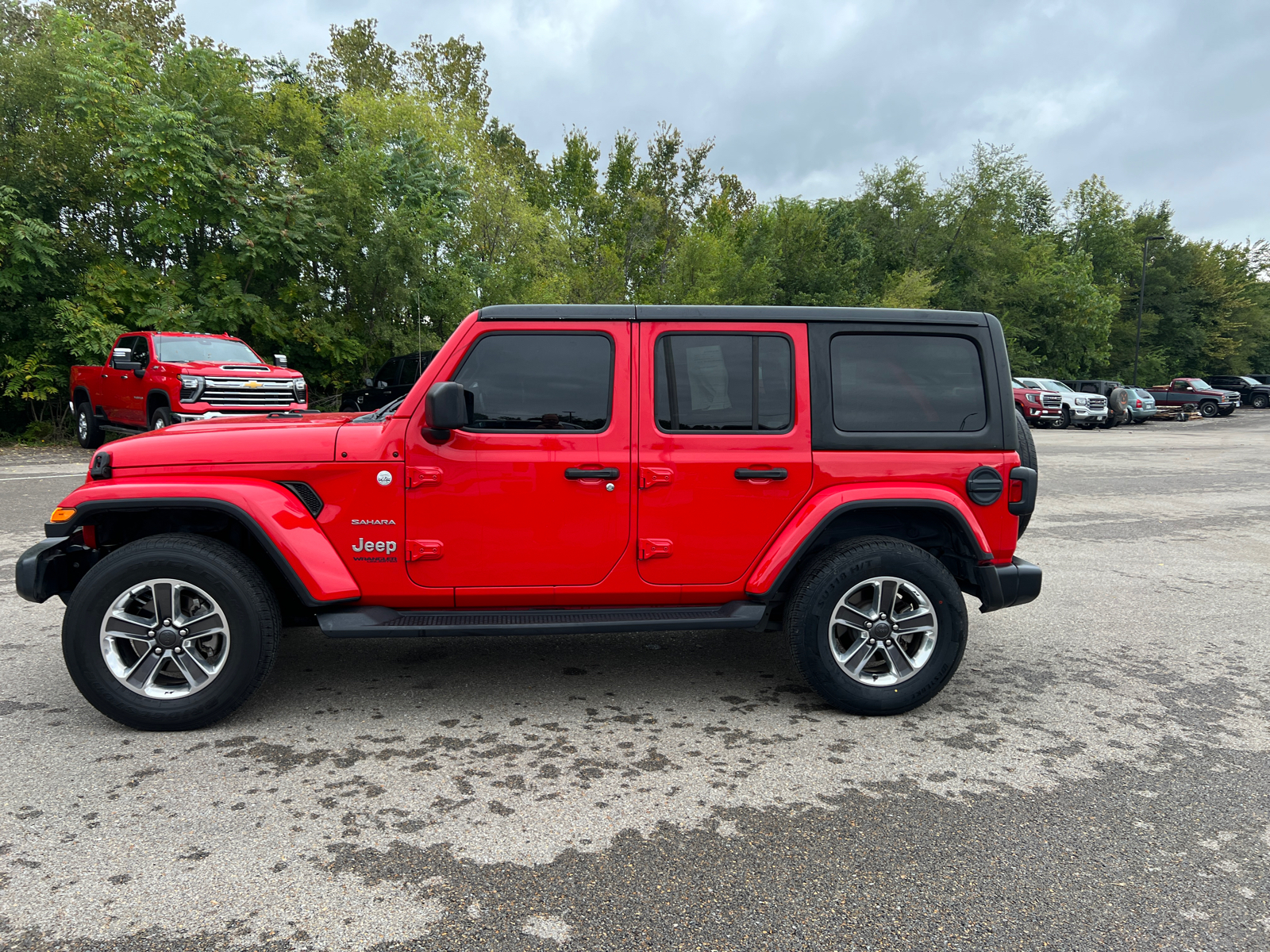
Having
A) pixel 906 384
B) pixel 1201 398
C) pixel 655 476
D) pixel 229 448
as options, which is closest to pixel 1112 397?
pixel 1201 398

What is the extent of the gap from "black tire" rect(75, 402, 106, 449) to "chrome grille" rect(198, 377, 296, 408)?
3766mm

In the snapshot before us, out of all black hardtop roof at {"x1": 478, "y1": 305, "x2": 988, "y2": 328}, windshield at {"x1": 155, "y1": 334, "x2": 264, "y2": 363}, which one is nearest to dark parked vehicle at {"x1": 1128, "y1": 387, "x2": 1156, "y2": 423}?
windshield at {"x1": 155, "y1": 334, "x2": 264, "y2": 363}

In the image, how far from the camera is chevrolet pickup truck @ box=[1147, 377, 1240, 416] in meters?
40.2

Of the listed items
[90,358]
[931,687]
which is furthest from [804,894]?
[90,358]

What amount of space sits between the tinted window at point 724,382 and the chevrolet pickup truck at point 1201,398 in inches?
1722

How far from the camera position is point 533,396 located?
378 centimetres

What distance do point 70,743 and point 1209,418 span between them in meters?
45.8

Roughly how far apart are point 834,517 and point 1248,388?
57302mm

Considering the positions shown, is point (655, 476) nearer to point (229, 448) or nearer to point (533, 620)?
point (533, 620)

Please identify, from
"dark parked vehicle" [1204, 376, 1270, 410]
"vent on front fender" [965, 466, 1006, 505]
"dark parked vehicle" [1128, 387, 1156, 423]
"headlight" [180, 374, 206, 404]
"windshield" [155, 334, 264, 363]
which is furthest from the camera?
"dark parked vehicle" [1204, 376, 1270, 410]

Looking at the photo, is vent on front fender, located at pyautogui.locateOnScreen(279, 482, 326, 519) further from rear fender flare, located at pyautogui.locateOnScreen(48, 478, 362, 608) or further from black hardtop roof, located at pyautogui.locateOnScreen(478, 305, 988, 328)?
black hardtop roof, located at pyautogui.locateOnScreen(478, 305, 988, 328)

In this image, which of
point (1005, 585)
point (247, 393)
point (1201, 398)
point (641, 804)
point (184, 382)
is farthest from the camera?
point (1201, 398)

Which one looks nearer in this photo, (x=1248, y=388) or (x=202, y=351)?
(x=202, y=351)

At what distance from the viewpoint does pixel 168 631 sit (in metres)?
3.53
